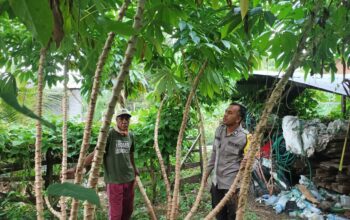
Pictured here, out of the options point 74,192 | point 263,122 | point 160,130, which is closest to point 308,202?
point 160,130

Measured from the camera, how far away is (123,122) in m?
2.98

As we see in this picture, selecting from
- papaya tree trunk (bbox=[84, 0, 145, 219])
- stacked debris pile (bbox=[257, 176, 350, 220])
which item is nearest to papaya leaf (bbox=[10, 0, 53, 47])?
papaya tree trunk (bbox=[84, 0, 145, 219])

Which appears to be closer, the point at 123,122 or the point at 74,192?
the point at 74,192

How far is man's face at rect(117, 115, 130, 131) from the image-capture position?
116 inches

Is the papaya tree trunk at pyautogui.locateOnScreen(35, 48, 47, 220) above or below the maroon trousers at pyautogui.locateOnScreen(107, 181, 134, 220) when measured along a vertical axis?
above

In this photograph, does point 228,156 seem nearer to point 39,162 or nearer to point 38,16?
point 39,162

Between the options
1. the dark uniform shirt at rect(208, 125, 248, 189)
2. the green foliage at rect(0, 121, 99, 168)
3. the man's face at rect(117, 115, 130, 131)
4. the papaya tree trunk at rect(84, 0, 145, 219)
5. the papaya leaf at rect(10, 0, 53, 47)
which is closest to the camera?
the papaya leaf at rect(10, 0, 53, 47)

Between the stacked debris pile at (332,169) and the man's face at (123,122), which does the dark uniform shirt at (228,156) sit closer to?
the man's face at (123,122)

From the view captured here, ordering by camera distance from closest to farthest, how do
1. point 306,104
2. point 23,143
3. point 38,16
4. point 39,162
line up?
point 38,16 → point 39,162 → point 23,143 → point 306,104

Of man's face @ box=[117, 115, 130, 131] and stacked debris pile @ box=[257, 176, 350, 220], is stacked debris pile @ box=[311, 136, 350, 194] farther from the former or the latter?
man's face @ box=[117, 115, 130, 131]

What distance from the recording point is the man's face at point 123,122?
2.94 metres

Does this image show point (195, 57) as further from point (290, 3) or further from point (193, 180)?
point (193, 180)

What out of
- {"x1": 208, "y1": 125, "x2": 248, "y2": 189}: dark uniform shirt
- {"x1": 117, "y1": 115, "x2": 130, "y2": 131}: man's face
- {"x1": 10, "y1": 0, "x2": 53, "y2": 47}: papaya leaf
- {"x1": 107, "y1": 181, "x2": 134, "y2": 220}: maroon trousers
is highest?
{"x1": 10, "y1": 0, "x2": 53, "y2": 47}: papaya leaf

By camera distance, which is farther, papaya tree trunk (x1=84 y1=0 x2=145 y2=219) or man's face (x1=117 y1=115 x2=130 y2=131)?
man's face (x1=117 y1=115 x2=130 y2=131)
